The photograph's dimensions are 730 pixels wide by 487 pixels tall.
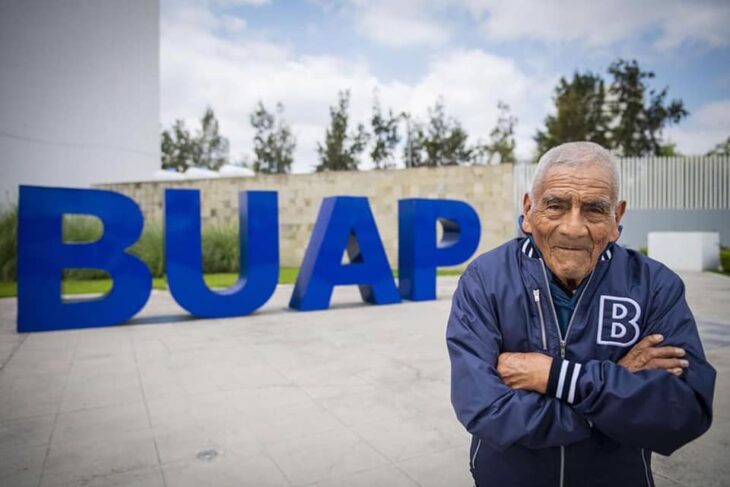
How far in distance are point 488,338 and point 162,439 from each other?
260cm

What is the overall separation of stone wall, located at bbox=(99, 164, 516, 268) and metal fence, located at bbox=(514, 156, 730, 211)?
89cm

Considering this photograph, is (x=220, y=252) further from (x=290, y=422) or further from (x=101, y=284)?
(x=290, y=422)

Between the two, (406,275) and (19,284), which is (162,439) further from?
(406,275)

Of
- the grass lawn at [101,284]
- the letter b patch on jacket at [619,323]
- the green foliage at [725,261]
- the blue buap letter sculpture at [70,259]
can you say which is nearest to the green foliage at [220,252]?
the grass lawn at [101,284]

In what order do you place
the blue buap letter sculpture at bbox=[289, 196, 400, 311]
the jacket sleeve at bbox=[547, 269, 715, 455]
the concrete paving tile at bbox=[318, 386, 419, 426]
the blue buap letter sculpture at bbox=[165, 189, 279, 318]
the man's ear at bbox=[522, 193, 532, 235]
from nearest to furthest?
the jacket sleeve at bbox=[547, 269, 715, 455] → the man's ear at bbox=[522, 193, 532, 235] → the concrete paving tile at bbox=[318, 386, 419, 426] → the blue buap letter sculpture at bbox=[165, 189, 279, 318] → the blue buap letter sculpture at bbox=[289, 196, 400, 311]

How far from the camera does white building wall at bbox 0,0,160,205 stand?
7.56 metres

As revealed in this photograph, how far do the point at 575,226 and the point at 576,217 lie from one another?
1.1 inches

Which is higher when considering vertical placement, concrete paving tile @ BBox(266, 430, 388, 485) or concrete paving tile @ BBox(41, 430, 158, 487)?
concrete paving tile @ BBox(266, 430, 388, 485)

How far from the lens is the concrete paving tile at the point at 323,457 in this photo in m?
2.76

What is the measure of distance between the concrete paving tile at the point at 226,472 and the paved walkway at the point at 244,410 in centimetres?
1

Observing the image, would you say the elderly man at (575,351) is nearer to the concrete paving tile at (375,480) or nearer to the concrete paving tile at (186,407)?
the concrete paving tile at (375,480)

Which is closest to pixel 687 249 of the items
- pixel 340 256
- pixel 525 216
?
pixel 340 256

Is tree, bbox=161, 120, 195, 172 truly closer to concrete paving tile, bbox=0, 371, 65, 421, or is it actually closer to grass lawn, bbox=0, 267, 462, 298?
grass lawn, bbox=0, 267, 462, 298

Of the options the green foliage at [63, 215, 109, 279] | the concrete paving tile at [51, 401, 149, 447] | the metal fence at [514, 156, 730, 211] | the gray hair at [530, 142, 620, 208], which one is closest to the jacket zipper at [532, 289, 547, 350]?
the gray hair at [530, 142, 620, 208]
